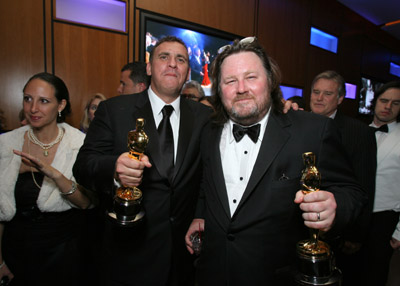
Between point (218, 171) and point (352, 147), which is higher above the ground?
point (352, 147)

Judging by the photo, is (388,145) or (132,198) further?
(388,145)

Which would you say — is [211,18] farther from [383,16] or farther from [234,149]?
[383,16]

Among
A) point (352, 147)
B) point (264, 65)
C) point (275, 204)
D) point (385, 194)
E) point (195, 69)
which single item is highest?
point (195, 69)

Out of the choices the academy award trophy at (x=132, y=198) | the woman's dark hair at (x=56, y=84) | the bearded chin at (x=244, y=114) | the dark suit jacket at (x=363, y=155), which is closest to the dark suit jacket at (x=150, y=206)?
the bearded chin at (x=244, y=114)

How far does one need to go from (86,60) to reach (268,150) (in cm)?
341

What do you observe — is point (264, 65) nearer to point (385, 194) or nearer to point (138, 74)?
point (138, 74)

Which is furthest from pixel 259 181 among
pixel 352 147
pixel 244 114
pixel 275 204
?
pixel 352 147

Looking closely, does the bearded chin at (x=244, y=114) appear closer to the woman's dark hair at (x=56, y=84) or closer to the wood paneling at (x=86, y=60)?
the woman's dark hair at (x=56, y=84)

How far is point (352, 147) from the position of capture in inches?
87.7

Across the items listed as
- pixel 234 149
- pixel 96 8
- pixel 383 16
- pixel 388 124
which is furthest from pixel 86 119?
pixel 383 16

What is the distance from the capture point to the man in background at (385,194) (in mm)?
2541

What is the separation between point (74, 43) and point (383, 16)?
29.7ft

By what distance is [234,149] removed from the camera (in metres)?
1.53

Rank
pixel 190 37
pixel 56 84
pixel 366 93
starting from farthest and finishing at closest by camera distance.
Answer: pixel 366 93 → pixel 190 37 → pixel 56 84
